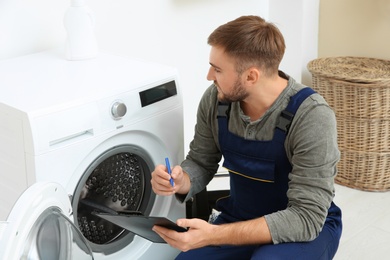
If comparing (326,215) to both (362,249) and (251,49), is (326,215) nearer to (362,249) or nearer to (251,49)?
(251,49)

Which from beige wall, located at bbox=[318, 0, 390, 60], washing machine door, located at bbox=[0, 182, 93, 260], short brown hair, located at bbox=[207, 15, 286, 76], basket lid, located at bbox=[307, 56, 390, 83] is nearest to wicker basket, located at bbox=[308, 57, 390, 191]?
basket lid, located at bbox=[307, 56, 390, 83]

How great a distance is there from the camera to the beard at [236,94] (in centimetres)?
195

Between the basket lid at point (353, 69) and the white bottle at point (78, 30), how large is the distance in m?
1.27

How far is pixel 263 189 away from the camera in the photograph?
2041 millimetres

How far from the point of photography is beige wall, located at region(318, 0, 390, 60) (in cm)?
331

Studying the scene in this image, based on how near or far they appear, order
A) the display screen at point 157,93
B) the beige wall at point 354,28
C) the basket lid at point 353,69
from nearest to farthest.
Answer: the display screen at point 157,93 < the basket lid at point 353,69 < the beige wall at point 354,28

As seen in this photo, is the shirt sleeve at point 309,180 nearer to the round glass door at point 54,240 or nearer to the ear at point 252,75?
the ear at point 252,75

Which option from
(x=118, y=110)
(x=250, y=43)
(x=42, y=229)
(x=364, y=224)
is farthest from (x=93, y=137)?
(x=364, y=224)

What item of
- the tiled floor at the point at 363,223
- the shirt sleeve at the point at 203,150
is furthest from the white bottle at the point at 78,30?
the tiled floor at the point at 363,223

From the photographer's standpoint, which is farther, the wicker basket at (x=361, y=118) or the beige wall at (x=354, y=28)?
the beige wall at (x=354, y=28)

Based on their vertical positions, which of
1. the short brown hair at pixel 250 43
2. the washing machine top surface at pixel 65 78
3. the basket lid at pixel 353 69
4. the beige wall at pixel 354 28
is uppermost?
the short brown hair at pixel 250 43

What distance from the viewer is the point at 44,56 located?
2293 millimetres

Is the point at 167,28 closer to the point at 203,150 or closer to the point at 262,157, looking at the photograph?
the point at 203,150

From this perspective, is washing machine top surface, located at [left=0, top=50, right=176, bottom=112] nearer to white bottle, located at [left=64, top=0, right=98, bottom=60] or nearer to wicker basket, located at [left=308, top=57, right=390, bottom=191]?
white bottle, located at [left=64, top=0, right=98, bottom=60]
